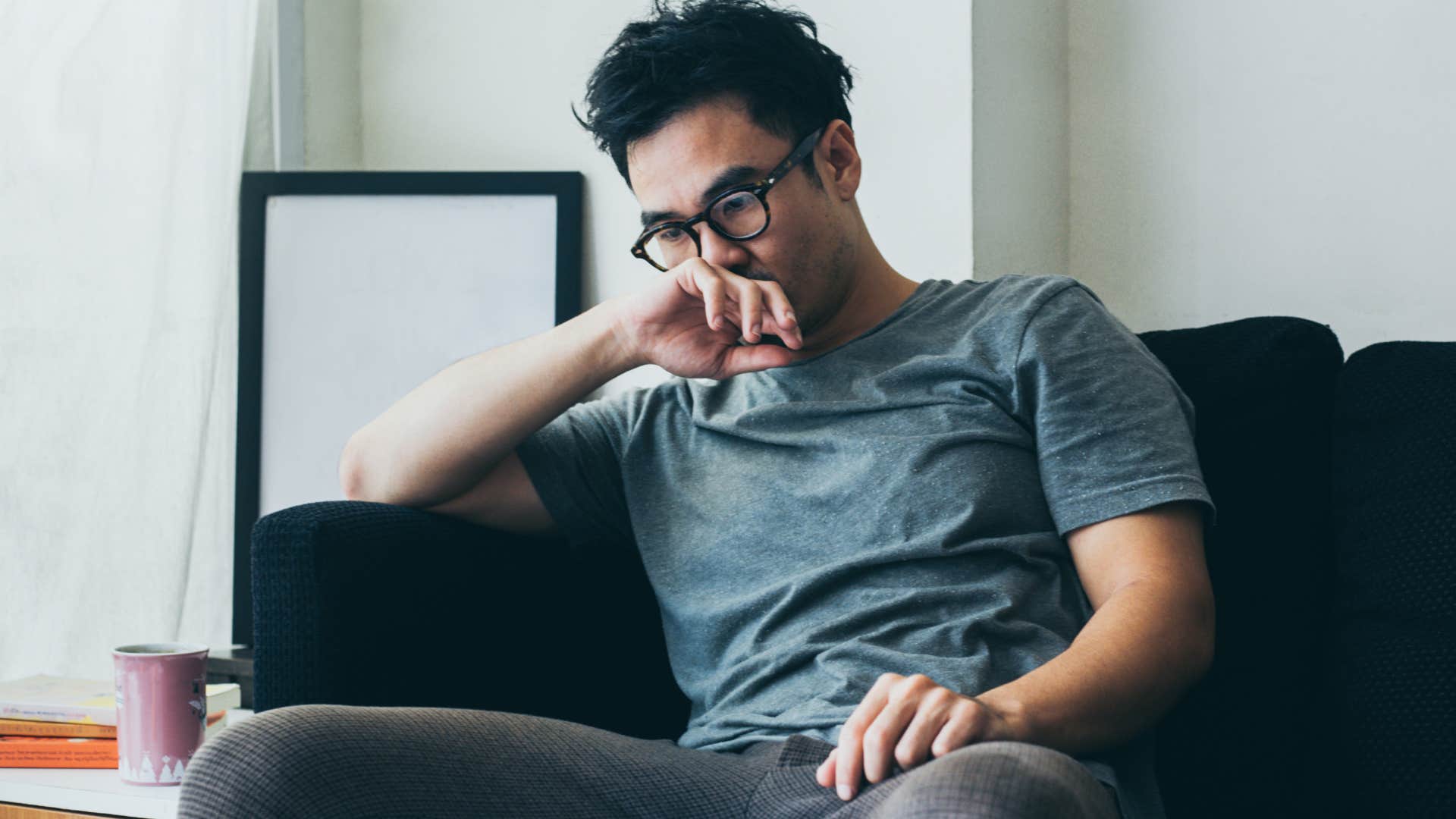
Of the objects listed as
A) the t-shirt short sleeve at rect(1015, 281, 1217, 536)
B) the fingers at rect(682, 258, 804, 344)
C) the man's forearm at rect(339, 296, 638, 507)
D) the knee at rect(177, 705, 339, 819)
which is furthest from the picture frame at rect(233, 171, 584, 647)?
the knee at rect(177, 705, 339, 819)

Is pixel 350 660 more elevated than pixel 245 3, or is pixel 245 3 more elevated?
pixel 245 3

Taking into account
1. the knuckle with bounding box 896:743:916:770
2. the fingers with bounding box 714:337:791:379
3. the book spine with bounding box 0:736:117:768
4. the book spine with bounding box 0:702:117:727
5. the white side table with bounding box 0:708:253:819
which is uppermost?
the fingers with bounding box 714:337:791:379

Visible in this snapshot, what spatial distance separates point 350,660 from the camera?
108 cm

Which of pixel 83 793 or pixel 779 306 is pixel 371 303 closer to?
pixel 83 793

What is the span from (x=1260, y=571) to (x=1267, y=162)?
73 centimetres

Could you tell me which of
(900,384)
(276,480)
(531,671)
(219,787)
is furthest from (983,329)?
(276,480)

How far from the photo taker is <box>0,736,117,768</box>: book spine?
1375 millimetres

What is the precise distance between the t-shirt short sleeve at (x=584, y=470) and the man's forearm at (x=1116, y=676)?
50 cm

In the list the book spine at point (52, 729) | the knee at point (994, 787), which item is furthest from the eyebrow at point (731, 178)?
the book spine at point (52, 729)

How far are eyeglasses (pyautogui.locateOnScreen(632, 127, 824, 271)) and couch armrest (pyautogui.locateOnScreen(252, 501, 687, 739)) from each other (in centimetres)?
34

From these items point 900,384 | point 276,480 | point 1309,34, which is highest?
point 1309,34

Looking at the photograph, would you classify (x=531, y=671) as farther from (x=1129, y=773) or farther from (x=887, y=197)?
(x=887, y=197)

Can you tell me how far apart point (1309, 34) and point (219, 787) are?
1565 mm

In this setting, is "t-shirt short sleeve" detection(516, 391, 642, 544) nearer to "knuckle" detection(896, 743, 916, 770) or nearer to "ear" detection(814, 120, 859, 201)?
"ear" detection(814, 120, 859, 201)
